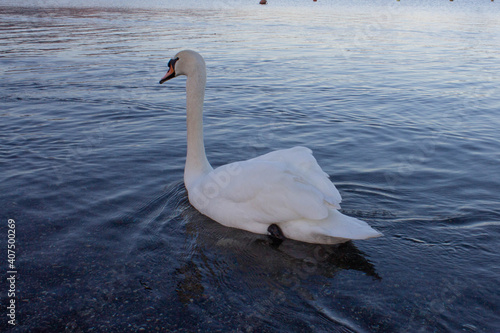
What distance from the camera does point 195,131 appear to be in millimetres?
5961

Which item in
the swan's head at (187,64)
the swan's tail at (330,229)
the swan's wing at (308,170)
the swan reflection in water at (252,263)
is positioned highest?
the swan's head at (187,64)

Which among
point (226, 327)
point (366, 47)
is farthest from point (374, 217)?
point (366, 47)

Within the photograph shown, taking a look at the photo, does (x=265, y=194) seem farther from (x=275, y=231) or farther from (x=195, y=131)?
(x=195, y=131)

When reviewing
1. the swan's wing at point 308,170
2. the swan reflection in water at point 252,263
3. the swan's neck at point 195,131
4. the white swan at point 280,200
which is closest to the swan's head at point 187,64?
the swan's neck at point 195,131

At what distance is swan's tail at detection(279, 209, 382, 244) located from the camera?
4.35m

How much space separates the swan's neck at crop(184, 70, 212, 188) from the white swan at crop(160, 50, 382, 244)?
0.69ft

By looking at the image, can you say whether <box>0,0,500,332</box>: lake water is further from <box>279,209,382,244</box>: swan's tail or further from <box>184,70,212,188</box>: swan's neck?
<box>184,70,212,188</box>: swan's neck

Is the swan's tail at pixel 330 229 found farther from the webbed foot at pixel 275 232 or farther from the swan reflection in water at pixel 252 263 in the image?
the swan reflection in water at pixel 252 263

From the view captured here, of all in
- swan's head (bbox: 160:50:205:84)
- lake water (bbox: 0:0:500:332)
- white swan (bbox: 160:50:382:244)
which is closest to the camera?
lake water (bbox: 0:0:500:332)

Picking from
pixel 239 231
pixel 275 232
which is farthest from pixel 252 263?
pixel 239 231

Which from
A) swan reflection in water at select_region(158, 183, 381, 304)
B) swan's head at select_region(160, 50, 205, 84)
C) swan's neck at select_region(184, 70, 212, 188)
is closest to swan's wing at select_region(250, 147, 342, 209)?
swan reflection in water at select_region(158, 183, 381, 304)

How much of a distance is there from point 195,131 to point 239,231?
4.84 feet

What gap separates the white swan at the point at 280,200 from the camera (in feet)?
15.0

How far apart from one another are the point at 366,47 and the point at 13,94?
14.4 m
